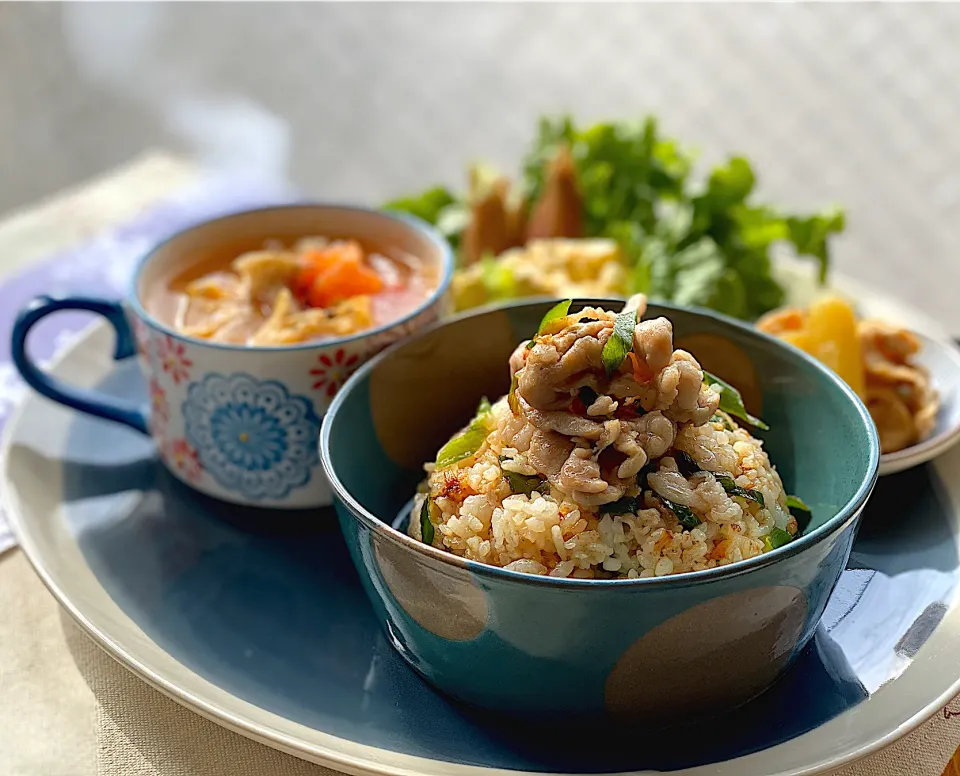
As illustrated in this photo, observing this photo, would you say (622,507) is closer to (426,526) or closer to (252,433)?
(426,526)

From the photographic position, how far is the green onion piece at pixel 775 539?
1.41 m

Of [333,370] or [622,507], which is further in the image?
[333,370]

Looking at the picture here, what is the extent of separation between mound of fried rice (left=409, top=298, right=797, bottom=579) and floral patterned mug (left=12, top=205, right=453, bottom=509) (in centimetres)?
46

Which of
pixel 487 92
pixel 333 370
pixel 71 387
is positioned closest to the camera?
pixel 333 370

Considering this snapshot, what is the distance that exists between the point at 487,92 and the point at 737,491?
371 cm

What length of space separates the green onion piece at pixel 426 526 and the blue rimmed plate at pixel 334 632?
0.19 m

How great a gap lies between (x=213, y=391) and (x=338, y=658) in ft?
1.70

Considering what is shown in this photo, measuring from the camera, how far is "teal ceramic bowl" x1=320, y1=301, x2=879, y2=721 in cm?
121

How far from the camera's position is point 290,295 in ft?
6.48

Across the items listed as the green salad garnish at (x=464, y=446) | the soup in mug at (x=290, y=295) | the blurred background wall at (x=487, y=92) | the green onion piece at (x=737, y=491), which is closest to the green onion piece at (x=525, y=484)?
the green salad garnish at (x=464, y=446)

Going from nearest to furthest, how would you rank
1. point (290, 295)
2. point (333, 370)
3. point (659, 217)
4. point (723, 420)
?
point (723, 420) → point (333, 370) → point (290, 295) → point (659, 217)

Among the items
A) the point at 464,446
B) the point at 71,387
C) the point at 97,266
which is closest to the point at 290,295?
the point at 71,387

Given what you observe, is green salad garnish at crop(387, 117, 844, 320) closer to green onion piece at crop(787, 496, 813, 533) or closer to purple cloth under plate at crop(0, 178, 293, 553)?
purple cloth under plate at crop(0, 178, 293, 553)

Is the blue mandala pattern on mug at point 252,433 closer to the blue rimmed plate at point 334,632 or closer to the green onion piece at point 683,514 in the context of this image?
the blue rimmed plate at point 334,632
